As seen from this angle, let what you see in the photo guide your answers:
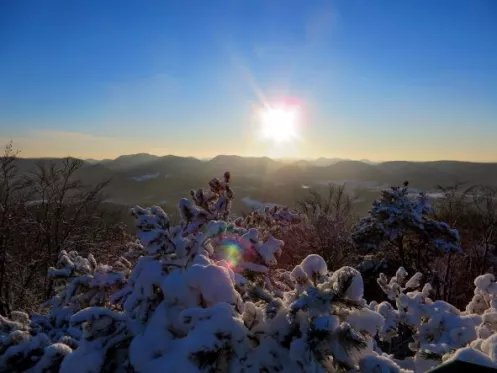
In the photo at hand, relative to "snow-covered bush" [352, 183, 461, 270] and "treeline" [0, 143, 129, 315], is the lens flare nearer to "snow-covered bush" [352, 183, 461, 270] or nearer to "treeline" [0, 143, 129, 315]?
"snow-covered bush" [352, 183, 461, 270]

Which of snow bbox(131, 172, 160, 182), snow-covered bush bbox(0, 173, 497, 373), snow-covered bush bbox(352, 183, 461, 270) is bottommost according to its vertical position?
snow bbox(131, 172, 160, 182)

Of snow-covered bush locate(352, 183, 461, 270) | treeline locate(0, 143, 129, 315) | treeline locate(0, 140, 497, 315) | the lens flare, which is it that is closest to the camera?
the lens flare

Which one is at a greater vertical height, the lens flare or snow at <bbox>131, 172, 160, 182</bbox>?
the lens flare

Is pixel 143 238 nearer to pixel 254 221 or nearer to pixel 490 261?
pixel 254 221

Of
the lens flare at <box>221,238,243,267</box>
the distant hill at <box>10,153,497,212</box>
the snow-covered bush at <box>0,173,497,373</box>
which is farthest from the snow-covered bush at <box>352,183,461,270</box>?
the distant hill at <box>10,153,497,212</box>

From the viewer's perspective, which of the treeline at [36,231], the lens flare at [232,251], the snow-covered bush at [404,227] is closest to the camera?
the lens flare at [232,251]

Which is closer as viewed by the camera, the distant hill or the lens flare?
the lens flare

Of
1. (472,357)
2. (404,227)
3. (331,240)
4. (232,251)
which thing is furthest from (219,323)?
(331,240)

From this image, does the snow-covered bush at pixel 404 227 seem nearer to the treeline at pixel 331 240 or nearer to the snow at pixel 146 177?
the treeline at pixel 331 240

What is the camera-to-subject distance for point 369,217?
1411 centimetres

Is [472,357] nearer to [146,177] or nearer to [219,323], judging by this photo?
[219,323]

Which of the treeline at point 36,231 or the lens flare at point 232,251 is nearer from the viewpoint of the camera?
the lens flare at point 232,251

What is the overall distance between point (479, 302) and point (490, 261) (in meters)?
13.3

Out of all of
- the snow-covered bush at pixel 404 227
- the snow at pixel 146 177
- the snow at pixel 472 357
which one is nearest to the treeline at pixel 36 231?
the snow-covered bush at pixel 404 227
